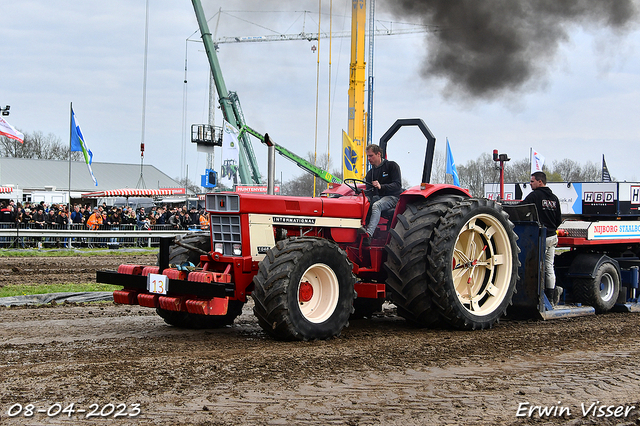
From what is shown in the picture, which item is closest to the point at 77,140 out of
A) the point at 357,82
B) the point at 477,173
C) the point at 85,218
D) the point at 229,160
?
the point at 85,218

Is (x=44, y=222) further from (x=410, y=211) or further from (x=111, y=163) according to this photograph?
(x=111, y=163)

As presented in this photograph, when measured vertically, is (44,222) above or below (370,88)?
below

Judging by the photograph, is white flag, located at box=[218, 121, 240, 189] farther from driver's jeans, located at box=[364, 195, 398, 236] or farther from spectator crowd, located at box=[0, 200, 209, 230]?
driver's jeans, located at box=[364, 195, 398, 236]

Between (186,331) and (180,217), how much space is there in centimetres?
1742

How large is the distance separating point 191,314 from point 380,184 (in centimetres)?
269

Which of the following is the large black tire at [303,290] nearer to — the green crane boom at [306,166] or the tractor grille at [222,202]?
the tractor grille at [222,202]

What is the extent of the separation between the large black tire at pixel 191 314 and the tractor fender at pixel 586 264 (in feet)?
16.3

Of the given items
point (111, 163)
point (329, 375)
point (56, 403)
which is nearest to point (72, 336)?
point (56, 403)

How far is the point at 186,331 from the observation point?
696 centimetres

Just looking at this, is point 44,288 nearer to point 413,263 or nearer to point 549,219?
point 413,263

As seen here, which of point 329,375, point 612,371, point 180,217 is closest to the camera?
point 329,375

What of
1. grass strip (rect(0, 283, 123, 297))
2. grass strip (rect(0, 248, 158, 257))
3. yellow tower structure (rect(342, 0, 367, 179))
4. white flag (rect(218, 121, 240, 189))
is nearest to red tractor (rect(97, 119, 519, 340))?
grass strip (rect(0, 283, 123, 297))

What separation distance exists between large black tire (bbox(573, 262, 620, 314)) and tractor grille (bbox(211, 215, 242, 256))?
5291mm

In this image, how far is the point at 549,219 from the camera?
8516 millimetres
